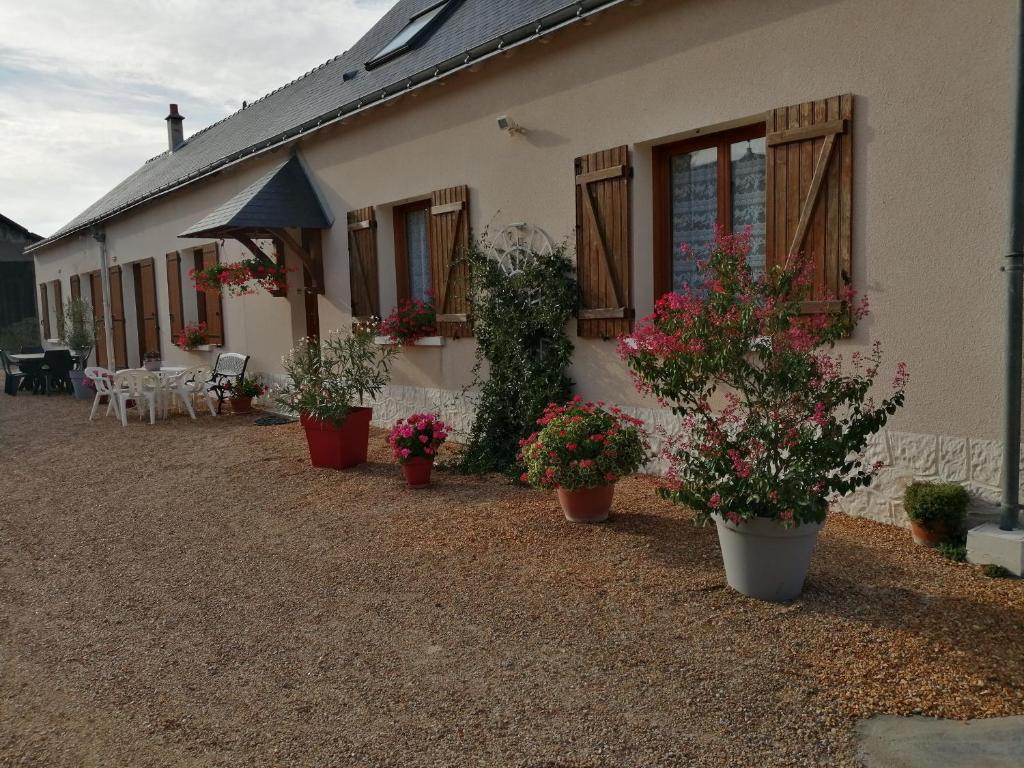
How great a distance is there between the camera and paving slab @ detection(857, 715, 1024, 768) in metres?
2.39

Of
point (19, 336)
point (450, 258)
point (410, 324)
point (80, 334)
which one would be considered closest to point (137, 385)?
point (410, 324)

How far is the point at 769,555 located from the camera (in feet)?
11.6

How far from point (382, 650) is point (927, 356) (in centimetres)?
318

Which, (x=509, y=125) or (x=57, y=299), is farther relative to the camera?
(x=57, y=299)

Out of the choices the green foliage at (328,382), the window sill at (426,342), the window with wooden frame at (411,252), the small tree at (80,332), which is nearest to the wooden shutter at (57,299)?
the small tree at (80,332)

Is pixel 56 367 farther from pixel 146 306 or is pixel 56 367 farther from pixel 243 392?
pixel 243 392

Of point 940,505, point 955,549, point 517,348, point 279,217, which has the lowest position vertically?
point 955,549

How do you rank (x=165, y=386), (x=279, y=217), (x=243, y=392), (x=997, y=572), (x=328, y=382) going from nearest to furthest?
1. (x=997, y=572)
2. (x=328, y=382)
3. (x=279, y=217)
4. (x=165, y=386)
5. (x=243, y=392)

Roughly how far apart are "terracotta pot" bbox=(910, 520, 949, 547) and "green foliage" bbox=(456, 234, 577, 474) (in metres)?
2.80

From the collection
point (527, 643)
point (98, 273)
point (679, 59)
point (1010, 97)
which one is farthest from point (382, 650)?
point (98, 273)

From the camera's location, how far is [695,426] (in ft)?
12.1

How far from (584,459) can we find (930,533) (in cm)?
184

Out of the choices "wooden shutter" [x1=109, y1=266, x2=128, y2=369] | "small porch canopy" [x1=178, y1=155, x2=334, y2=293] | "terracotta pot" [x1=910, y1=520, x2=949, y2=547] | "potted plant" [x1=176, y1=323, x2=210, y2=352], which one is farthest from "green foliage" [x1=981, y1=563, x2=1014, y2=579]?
"wooden shutter" [x1=109, y1=266, x2=128, y2=369]

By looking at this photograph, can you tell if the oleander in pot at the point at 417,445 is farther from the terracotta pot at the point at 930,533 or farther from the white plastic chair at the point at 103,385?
the white plastic chair at the point at 103,385
